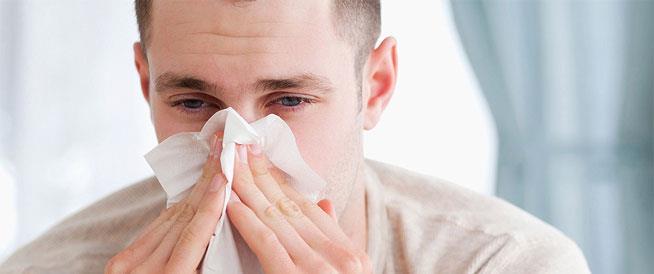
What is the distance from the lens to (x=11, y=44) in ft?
16.1

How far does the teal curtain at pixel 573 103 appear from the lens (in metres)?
3.75

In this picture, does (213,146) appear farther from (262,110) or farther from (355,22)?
(355,22)

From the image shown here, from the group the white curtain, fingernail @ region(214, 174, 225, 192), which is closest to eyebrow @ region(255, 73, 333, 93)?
fingernail @ region(214, 174, 225, 192)

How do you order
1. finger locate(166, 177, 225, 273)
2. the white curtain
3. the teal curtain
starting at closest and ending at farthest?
finger locate(166, 177, 225, 273)
the teal curtain
the white curtain

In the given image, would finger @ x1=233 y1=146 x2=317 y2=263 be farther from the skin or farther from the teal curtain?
the teal curtain

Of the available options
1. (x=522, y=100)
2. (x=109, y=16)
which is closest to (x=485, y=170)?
(x=522, y=100)

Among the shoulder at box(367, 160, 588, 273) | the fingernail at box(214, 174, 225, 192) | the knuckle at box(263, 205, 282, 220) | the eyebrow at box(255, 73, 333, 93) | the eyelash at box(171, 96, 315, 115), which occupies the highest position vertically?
the eyebrow at box(255, 73, 333, 93)

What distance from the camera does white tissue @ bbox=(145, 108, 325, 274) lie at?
1.86 meters

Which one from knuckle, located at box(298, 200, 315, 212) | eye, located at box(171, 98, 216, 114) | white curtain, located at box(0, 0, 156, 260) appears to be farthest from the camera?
white curtain, located at box(0, 0, 156, 260)

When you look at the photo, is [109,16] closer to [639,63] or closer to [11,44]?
[11,44]

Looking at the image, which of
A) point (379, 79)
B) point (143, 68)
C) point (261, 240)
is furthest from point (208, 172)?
point (379, 79)

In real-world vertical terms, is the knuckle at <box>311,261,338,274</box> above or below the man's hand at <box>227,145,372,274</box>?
below

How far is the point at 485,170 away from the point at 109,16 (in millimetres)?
1886

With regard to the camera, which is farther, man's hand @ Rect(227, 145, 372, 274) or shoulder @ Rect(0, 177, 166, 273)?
shoulder @ Rect(0, 177, 166, 273)
